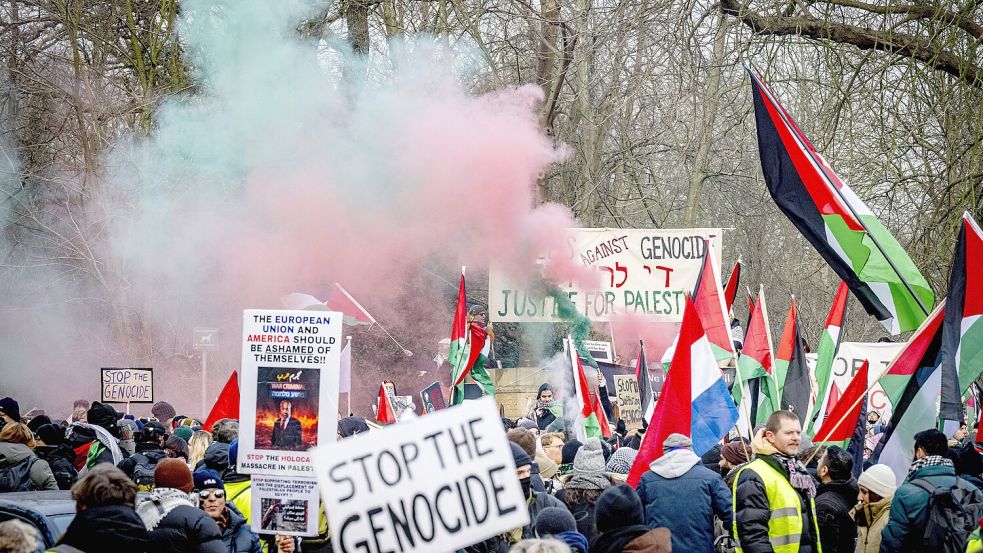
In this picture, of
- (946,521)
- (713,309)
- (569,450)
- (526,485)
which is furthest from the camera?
(713,309)

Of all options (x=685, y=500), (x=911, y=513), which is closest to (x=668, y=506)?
(x=685, y=500)

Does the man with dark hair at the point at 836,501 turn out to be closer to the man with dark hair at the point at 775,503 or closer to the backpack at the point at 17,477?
the man with dark hair at the point at 775,503

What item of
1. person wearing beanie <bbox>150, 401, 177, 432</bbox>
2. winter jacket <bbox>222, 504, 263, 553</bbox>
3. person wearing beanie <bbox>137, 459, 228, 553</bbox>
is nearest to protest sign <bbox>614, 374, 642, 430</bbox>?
person wearing beanie <bbox>150, 401, 177, 432</bbox>

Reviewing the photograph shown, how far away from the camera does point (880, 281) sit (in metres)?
8.19

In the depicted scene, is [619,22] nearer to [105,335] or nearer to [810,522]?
[810,522]

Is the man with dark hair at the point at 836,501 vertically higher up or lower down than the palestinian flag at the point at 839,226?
lower down

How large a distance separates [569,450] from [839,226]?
8.90 ft

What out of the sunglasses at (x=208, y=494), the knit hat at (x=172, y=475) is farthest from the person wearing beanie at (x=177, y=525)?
the sunglasses at (x=208, y=494)

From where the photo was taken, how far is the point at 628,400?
13.8 m

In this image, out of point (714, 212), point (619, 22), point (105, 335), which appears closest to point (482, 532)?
point (619, 22)

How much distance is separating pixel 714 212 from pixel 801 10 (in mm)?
26929

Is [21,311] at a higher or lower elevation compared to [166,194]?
lower

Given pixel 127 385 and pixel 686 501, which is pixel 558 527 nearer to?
pixel 686 501

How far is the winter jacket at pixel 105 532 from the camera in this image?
5156mm
